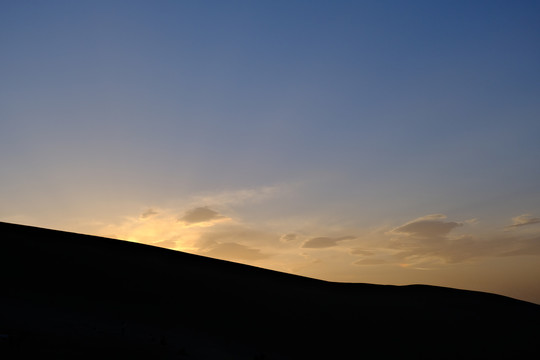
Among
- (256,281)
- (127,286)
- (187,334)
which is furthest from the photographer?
(256,281)

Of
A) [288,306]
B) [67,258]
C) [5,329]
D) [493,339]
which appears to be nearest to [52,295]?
[67,258]

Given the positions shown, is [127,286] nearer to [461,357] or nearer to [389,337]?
[389,337]

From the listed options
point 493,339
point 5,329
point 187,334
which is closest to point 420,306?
point 493,339

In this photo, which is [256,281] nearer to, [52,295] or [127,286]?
[127,286]

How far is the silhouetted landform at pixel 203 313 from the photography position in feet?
33.8

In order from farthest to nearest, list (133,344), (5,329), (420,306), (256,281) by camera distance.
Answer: (420,306) → (256,281) → (133,344) → (5,329)

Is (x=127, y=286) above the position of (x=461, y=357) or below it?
above

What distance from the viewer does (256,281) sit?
24.1 m

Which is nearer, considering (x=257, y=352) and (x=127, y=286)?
(x=257, y=352)

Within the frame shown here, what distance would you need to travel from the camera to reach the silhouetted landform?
1031 cm

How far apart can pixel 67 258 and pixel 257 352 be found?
33.1 ft

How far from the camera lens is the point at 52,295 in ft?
46.6

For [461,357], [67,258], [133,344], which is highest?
[67,258]

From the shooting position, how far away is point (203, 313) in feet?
54.9
